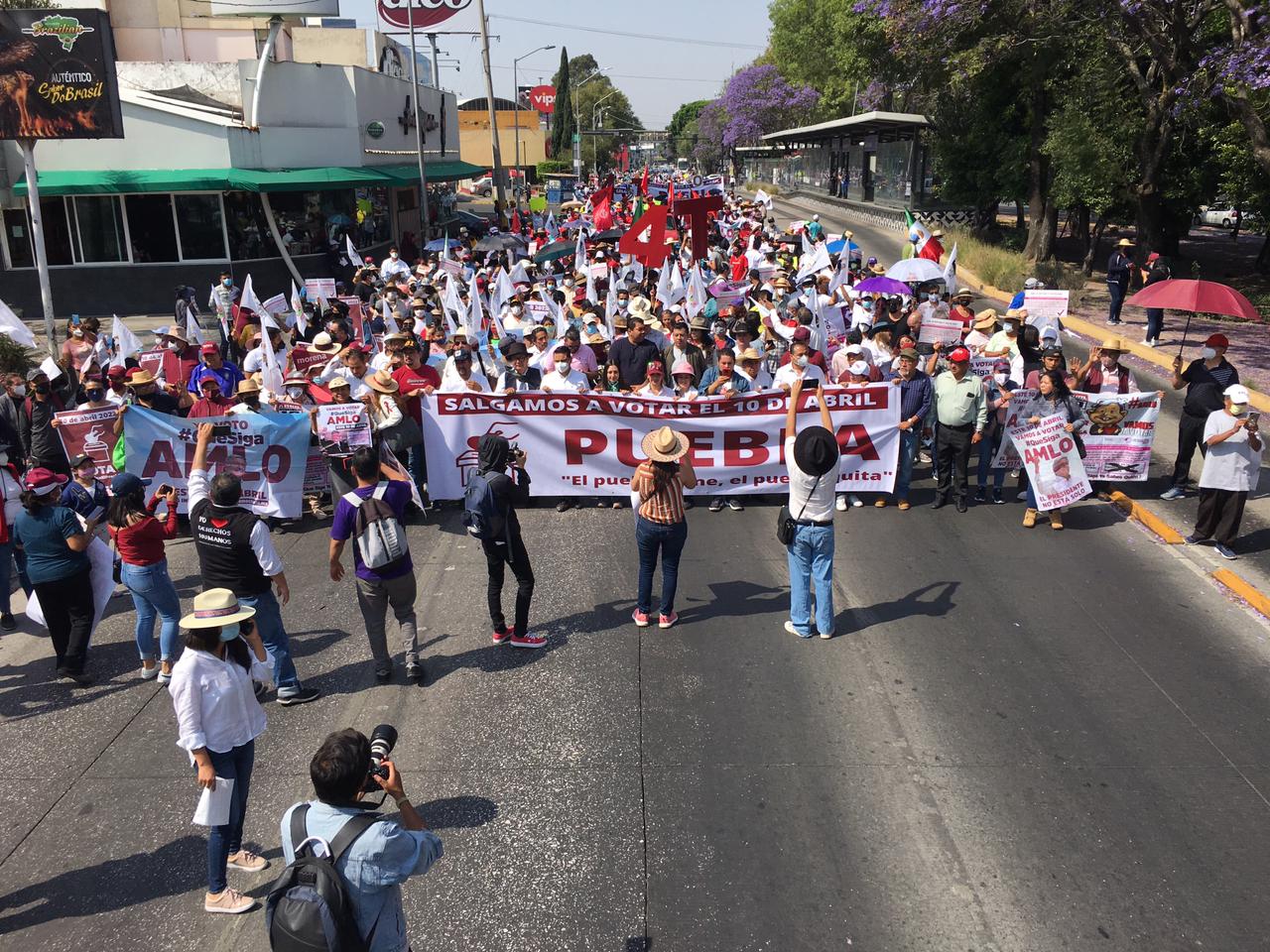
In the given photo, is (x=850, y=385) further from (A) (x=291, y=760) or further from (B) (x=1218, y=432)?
(A) (x=291, y=760)

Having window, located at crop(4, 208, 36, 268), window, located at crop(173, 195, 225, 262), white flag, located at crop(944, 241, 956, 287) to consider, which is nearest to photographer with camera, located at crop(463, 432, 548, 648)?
white flag, located at crop(944, 241, 956, 287)

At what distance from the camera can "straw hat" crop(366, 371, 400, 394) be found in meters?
9.43

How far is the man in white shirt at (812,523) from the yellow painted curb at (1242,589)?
3476mm

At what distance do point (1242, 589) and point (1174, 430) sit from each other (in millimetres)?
5434

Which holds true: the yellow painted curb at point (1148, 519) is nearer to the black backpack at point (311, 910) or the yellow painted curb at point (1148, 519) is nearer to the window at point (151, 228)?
the black backpack at point (311, 910)

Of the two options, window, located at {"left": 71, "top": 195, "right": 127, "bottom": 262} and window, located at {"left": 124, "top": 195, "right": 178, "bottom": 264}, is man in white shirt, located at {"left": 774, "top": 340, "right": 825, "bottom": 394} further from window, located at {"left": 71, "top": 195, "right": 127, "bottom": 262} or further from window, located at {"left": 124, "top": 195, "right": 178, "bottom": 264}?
window, located at {"left": 71, "top": 195, "right": 127, "bottom": 262}

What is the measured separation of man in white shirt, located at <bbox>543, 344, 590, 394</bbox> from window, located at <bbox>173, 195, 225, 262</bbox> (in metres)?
17.6

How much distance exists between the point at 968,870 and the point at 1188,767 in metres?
1.74

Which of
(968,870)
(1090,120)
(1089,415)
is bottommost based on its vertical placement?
(968,870)

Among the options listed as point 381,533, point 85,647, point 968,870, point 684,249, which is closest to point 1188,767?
point 968,870

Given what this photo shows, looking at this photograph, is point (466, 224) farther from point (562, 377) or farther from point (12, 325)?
point (562, 377)

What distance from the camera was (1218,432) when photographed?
8555 millimetres

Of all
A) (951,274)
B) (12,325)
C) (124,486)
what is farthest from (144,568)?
(951,274)

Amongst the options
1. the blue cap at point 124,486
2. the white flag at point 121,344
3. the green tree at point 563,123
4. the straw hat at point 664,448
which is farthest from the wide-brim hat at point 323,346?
the green tree at point 563,123
